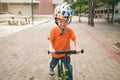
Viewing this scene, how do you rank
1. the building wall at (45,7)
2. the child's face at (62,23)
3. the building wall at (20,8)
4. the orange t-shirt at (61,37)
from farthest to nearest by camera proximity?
the building wall at (20,8) < the building wall at (45,7) < the orange t-shirt at (61,37) < the child's face at (62,23)

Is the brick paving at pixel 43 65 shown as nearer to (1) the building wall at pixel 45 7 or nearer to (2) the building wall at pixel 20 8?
(1) the building wall at pixel 45 7

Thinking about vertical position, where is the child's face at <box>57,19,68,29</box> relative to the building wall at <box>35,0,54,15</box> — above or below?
below

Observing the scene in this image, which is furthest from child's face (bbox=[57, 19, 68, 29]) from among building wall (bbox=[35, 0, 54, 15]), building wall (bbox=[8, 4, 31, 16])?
building wall (bbox=[8, 4, 31, 16])

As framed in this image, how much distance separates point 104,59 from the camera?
8086 mm

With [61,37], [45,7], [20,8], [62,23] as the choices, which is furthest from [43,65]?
[20,8]

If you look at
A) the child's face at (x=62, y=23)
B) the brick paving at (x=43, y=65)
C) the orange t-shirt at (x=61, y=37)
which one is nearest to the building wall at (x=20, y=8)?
the brick paving at (x=43, y=65)

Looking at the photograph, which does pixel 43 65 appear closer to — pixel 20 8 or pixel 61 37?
pixel 61 37

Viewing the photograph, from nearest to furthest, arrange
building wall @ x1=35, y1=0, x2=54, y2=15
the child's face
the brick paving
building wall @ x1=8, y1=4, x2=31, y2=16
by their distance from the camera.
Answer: the child's face → the brick paving → building wall @ x1=35, y1=0, x2=54, y2=15 → building wall @ x1=8, y1=4, x2=31, y2=16

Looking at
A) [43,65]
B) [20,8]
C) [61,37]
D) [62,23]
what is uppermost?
[20,8]

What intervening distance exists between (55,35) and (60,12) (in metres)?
0.59

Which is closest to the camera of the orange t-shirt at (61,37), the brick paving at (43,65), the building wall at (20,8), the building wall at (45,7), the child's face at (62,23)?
the child's face at (62,23)

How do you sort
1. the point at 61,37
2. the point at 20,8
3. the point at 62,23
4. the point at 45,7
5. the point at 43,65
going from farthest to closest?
the point at 20,8 < the point at 45,7 < the point at 43,65 < the point at 61,37 < the point at 62,23

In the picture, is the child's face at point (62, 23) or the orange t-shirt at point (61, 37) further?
the orange t-shirt at point (61, 37)

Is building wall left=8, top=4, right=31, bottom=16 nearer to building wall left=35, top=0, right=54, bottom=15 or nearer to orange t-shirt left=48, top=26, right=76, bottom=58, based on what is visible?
building wall left=35, top=0, right=54, bottom=15
